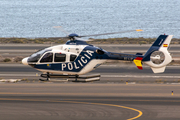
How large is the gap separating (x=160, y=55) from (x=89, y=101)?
278 inches

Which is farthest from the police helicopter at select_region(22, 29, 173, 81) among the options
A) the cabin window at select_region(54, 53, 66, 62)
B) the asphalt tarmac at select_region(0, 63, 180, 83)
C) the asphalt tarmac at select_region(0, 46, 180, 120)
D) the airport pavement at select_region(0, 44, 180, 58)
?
Answer: the airport pavement at select_region(0, 44, 180, 58)

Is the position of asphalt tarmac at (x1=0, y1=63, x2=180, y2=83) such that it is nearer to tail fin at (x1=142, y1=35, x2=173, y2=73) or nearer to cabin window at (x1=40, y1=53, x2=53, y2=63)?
tail fin at (x1=142, y1=35, x2=173, y2=73)

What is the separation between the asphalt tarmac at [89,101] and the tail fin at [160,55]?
135 inches

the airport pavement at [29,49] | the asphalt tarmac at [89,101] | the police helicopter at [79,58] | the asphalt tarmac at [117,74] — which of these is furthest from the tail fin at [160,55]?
the airport pavement at [29,49]

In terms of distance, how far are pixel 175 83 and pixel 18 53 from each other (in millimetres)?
29117

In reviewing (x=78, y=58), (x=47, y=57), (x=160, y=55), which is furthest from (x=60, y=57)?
(x=160, y=55)

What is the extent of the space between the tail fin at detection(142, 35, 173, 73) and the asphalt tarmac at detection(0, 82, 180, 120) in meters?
3.42

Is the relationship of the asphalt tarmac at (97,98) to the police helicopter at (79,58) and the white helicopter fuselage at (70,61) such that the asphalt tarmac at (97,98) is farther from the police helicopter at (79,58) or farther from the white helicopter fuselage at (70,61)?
the police helicopter at (79,58)

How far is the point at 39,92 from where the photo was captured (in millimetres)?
28391

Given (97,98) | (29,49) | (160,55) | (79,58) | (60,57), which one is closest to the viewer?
(160,55)

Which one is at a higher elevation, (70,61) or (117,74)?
(70,61)

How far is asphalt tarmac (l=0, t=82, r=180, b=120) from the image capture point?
2197 cm

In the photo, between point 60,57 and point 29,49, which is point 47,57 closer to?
point 60,57

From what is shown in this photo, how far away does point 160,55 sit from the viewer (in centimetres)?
2327
